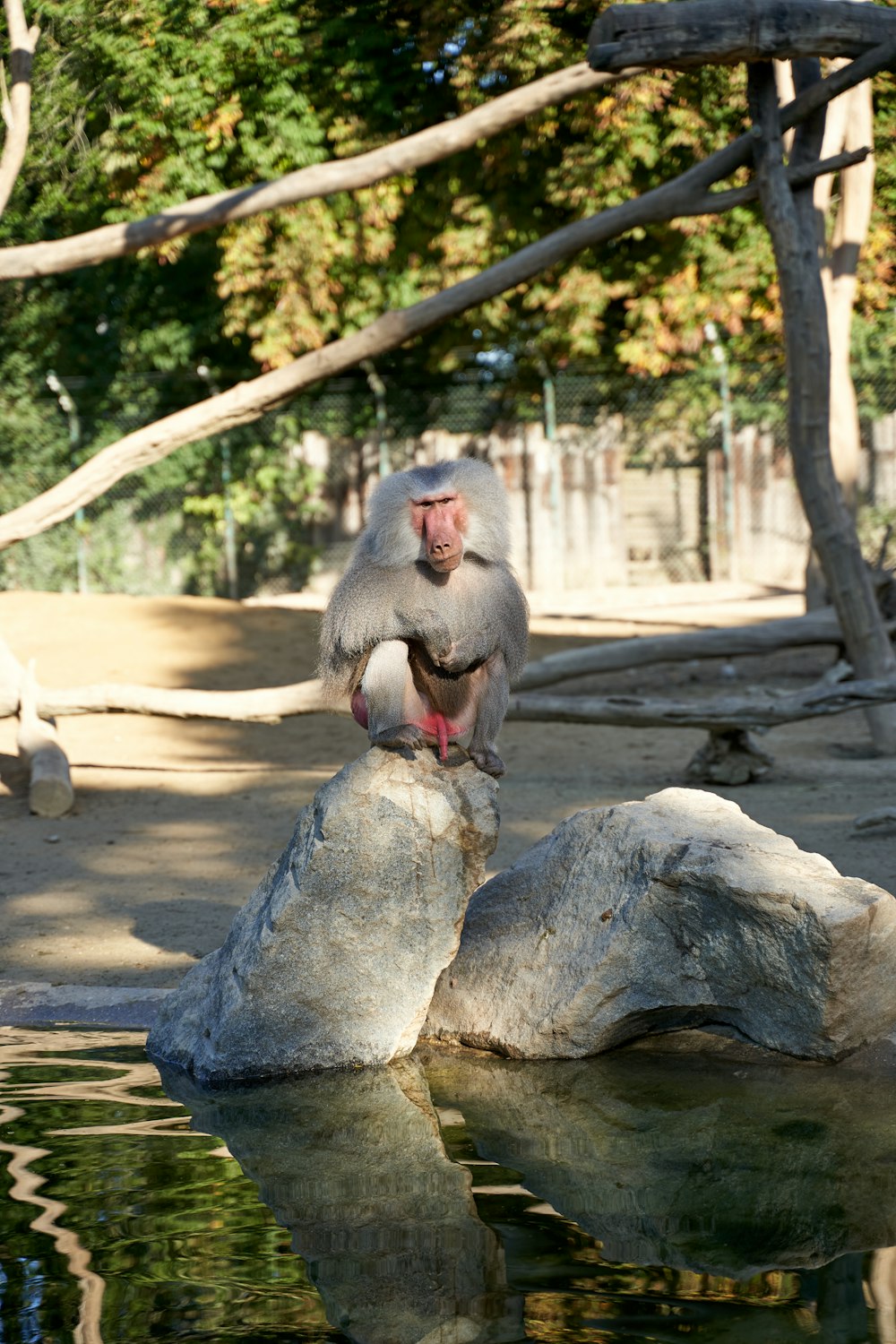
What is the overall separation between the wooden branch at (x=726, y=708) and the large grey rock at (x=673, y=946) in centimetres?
322

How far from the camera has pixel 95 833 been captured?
7.55 m

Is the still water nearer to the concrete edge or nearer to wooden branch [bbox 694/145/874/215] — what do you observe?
the concrete edge

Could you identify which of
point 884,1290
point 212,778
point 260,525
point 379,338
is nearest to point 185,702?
point 212,778

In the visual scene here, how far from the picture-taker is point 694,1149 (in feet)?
12.3

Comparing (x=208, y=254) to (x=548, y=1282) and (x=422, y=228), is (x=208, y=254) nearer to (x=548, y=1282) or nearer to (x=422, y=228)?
(x=422, y=228)

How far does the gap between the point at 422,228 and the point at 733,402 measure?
4.87 m

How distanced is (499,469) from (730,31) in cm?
1153

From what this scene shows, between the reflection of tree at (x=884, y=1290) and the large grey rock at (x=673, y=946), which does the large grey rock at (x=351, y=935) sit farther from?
the reflection of tree at (x=884, y=1290)

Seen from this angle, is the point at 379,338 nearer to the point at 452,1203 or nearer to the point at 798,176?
the point at 798,176

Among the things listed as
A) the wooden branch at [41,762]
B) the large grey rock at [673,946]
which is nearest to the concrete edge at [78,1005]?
the large grey rock at [673,946]

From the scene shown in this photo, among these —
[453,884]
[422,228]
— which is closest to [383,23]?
[422,228]

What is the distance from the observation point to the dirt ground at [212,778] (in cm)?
602

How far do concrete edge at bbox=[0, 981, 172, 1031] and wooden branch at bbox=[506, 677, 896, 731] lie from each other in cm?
377

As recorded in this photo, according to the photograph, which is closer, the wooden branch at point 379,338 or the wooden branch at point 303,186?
the wooden branch at point 379,338
